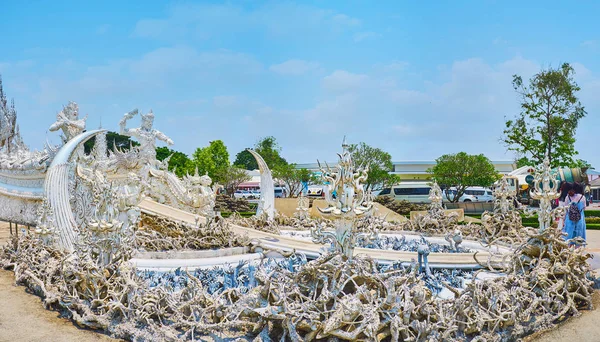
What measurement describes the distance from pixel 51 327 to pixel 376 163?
32.3m

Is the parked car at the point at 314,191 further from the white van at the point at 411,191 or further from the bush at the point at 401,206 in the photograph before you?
the bush at the point at 401,206

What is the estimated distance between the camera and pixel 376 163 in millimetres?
36625

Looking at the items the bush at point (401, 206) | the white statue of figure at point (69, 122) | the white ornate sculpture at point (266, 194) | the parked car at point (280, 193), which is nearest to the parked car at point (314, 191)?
the parked car at point (280, 193)

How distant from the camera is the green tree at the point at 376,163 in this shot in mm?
35125

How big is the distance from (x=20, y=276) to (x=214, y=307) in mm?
4187

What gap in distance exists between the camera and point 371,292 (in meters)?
4.77

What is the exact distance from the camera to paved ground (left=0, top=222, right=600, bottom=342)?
17.3ft

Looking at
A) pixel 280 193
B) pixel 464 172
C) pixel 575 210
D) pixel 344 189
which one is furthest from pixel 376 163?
pixel 344 189

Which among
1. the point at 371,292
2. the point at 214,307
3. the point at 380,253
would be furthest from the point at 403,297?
the point at 380,253

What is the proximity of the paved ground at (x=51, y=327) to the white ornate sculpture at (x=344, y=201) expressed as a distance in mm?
2213

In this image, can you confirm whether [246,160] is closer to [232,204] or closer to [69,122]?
[232,204]

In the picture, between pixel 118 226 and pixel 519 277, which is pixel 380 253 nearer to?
pixel 519 277

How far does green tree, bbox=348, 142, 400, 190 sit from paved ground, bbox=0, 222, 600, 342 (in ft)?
93.3

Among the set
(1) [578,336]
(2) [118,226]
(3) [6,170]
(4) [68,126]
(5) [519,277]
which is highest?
(4) [68,126]
